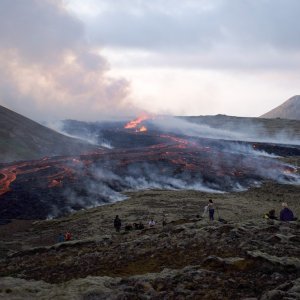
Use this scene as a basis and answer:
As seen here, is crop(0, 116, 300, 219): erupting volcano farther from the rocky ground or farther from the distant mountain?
the rocky ground

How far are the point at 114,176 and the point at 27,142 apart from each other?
171 feet

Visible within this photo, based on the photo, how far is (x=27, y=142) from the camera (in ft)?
390

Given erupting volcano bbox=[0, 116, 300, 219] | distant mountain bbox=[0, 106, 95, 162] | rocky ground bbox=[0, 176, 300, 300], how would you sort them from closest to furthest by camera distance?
rocky ground bbox=[0, 176, 300, 300] → erupting volcano bbox=[0, 116, 300, 219] → distant mountain bbox=[0, 106, 95, 162]

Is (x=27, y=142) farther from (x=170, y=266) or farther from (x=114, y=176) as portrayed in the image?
(x=170, y=266)

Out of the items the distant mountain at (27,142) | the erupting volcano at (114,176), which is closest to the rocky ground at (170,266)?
the erupting volcano at (114,176)

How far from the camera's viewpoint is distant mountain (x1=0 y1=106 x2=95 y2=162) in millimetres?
110312

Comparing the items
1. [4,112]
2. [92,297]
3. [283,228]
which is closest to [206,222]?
[283,228]

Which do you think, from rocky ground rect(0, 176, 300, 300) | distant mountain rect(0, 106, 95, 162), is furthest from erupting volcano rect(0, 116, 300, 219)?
rocky ground rect(0, 176, 300, 300)

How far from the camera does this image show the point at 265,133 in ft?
597

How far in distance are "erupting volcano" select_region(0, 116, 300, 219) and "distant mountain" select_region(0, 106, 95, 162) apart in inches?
873

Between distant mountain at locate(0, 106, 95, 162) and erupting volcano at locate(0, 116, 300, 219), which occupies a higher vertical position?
distant mountain at locate(0, 106, 95, 162)

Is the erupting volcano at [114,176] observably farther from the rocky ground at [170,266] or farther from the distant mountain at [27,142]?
the rocky ground at [170,266]

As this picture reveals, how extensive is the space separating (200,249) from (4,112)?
127m

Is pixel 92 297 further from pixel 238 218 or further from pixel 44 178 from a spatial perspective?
pixel 44 178
